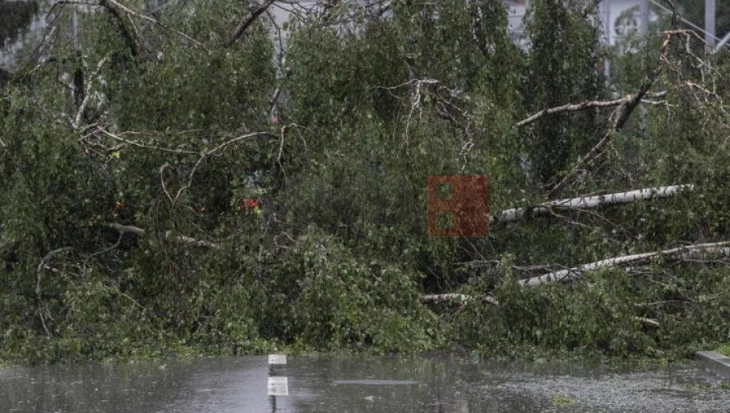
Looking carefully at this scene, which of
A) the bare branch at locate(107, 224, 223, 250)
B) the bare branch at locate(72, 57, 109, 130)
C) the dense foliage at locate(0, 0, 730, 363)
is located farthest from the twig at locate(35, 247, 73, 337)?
the bare branch at locate(72, 57, 109, 130)

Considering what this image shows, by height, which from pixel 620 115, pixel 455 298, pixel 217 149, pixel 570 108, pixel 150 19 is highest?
pixel 150 19

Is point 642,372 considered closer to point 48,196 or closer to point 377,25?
point 377,25

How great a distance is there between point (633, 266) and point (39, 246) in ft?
20.5

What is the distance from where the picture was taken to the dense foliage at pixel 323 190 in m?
12.0

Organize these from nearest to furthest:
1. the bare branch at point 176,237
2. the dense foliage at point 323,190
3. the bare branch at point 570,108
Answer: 1. the dense foliage at point 323,190
2. the bare branch at point 176,237
3. the bare branch at point 570,108

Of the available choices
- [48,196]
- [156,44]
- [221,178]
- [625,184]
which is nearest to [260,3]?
[156,44]

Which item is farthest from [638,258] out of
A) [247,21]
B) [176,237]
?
[247,21]

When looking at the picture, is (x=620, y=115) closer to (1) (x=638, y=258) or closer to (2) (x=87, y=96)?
(1) (x=638, y=258)

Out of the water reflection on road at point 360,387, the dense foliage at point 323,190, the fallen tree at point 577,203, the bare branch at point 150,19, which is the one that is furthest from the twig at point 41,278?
the fallen tree at point 577,203

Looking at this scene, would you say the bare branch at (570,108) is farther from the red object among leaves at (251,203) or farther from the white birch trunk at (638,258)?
the red object among leaves at (251,203)

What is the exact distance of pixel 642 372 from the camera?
421 inches
